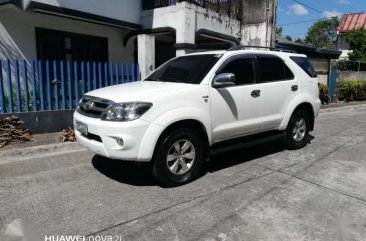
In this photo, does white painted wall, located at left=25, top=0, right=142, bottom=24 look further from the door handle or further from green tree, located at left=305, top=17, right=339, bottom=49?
green tree, located at left=305, top=17, right=339, bottom=49

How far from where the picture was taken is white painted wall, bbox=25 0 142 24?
879cm

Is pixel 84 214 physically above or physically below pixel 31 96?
below

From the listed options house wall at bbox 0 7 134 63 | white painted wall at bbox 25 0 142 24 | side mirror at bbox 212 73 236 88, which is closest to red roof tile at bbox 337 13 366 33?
white painted wall at bbox 25 0 142 24

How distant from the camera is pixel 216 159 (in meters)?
5.80

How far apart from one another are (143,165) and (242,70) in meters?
2.13

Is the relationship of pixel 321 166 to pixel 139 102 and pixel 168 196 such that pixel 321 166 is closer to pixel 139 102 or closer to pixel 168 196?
pixel 168 196

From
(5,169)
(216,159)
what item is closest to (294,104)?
(216,159)

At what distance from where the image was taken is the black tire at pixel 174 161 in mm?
4199

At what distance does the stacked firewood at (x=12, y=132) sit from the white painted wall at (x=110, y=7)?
3.08 meters

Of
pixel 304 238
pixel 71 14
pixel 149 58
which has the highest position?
pixel 71 14

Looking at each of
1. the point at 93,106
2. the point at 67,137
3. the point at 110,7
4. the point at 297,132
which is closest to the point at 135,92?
the point at 93,106

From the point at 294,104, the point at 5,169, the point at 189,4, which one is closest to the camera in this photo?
the point at 5,169

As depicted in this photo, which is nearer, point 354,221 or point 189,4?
point 354,221

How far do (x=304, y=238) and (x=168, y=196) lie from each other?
1.63 meters
